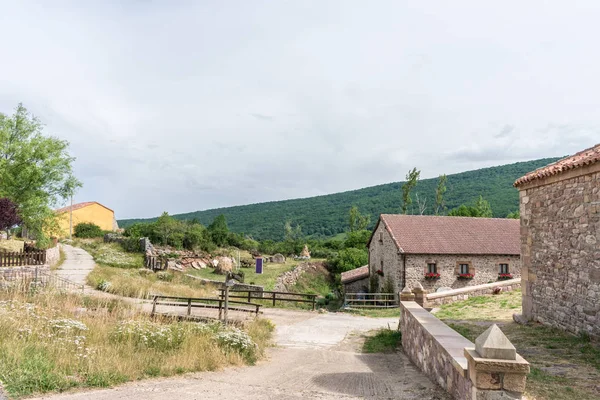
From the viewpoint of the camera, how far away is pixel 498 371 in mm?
4262

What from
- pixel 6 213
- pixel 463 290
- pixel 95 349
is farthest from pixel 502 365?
pixel 6 213

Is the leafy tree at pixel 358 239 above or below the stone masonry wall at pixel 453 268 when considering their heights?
above

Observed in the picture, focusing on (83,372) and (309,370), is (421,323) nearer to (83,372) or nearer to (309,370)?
(309,370)

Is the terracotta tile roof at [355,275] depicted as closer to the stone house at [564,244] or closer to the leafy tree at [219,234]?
the leafy tree at [219,234]

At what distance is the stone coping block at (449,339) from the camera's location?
5137mm

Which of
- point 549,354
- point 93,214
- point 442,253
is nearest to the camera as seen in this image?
point 549,354

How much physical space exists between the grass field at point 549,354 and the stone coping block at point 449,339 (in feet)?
3.06

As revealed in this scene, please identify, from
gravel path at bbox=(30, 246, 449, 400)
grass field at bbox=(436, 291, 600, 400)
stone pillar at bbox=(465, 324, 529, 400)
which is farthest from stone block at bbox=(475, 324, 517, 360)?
gravel path at bbox=(30, 246, 449, 400)

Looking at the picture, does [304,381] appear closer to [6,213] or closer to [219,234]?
[6,213]

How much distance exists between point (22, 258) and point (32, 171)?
601 cm

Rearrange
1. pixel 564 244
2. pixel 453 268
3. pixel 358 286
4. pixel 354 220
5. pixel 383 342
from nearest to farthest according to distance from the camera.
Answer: pixel 564 244 → pixel 383 342 → pixel 453 268 → pixel 358 286 → pixel 354 220

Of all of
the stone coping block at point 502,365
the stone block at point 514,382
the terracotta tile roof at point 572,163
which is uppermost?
the terracotta tile roof at point 572,163

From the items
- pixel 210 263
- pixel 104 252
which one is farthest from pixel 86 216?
pixel 210 263

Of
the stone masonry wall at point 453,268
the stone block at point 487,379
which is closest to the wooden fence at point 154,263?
the stone masonry wall at point 453,268
